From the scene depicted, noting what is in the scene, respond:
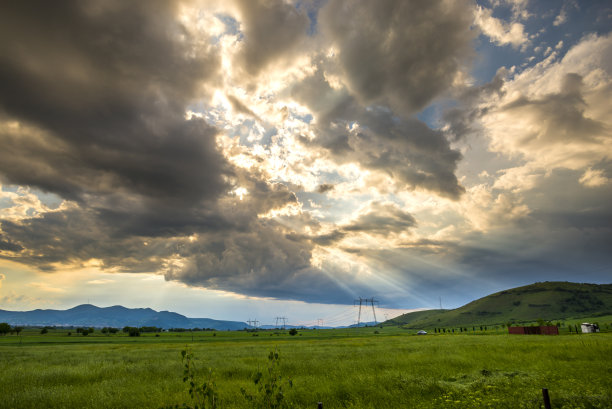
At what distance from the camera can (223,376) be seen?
29.3 metres

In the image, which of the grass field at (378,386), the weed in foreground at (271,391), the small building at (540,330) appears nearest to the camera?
the weed in foreground at (271,391)

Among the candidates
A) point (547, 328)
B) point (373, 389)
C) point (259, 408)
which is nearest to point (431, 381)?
point (373, 389)

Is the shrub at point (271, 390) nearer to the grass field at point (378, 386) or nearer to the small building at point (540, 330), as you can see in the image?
the grass field at point (378, 386)

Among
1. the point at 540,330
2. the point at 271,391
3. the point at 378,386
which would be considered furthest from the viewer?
the point at 540,330

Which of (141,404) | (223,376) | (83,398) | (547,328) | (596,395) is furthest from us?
(547,328)

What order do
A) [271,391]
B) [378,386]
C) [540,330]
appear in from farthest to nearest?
[540,330], [378,386], [271,391]

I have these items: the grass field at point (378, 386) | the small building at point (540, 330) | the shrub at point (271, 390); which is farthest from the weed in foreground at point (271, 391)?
the small building at point (540, 330)

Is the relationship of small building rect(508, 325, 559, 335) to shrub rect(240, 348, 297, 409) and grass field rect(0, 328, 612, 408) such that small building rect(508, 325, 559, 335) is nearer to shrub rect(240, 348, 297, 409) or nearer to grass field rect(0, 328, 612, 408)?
grass field rect(0, 328, 612, 408)

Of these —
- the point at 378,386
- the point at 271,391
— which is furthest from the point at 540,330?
the point at 271,391

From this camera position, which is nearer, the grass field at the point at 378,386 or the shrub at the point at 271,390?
the shrub at the point at 271,390

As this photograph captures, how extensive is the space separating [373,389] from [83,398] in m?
18.7

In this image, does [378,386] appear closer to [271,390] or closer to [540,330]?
[271,390]

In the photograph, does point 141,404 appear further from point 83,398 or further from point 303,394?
point 303,394

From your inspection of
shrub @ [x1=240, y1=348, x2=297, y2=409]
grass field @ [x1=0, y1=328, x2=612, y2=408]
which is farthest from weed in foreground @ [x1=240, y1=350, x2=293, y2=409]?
grass field @ [x1=0, y1=328, x2=612, y2=408]
